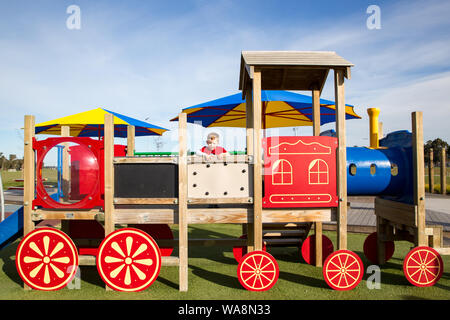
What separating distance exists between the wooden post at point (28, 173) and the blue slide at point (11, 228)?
1.46 ft

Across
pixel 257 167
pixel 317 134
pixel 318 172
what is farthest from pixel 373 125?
pixel 257 167

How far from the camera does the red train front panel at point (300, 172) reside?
16.4 ft

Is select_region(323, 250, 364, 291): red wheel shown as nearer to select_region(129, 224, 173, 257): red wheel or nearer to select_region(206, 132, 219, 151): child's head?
select_region(206, 132, 219, 151): child's head

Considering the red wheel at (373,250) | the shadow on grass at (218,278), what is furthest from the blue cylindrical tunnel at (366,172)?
the shadow on grass at (218,278)

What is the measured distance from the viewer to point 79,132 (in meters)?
13.3

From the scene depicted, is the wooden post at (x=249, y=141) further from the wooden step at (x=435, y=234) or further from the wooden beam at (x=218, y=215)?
the wooden step at (x=435, y=234)

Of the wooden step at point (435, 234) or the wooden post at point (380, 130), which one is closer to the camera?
the wooden step at point (435, 234)

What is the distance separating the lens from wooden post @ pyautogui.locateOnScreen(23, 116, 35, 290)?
503 centimetres

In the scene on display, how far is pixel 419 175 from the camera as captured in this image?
5223mm

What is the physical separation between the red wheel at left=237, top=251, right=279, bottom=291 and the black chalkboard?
1.49 metres

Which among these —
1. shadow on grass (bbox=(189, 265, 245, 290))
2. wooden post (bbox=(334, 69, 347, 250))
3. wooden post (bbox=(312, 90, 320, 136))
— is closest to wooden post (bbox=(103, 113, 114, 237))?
shadow on grass (bbox=(189, 265, 245, 290))
